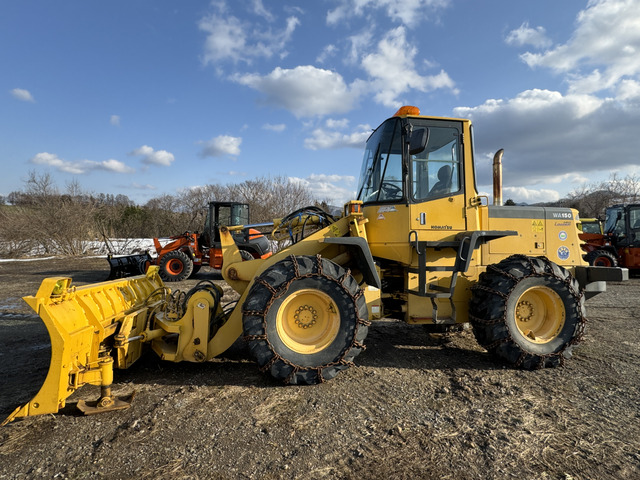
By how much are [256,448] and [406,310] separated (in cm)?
239

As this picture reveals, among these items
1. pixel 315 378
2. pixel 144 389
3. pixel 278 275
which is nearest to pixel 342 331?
pixel 315 378

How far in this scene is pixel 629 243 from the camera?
38.7ft

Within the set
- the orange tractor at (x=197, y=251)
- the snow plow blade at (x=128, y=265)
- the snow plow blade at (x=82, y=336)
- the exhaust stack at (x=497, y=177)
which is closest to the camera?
the snow plow blade at (x=82, y=336)

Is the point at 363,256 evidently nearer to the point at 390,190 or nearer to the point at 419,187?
the point at 390,190

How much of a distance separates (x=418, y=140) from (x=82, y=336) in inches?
146

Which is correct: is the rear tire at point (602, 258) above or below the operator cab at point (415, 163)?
below

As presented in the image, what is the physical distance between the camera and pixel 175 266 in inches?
450

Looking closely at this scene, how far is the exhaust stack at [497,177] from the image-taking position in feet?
15.4

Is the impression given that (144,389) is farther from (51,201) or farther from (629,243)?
(51,201)

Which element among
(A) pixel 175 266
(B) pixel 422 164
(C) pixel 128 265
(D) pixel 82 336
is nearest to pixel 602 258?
(B) pixel 422 164

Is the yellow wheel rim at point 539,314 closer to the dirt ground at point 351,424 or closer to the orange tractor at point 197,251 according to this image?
the dirt ground at point 351,424

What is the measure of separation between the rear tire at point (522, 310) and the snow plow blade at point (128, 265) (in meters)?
9.94

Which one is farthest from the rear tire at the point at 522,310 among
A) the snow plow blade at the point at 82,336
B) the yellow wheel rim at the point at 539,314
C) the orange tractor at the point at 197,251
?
the orange tractor at the point at 197,251

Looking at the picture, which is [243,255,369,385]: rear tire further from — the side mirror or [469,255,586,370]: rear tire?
the side mirror
